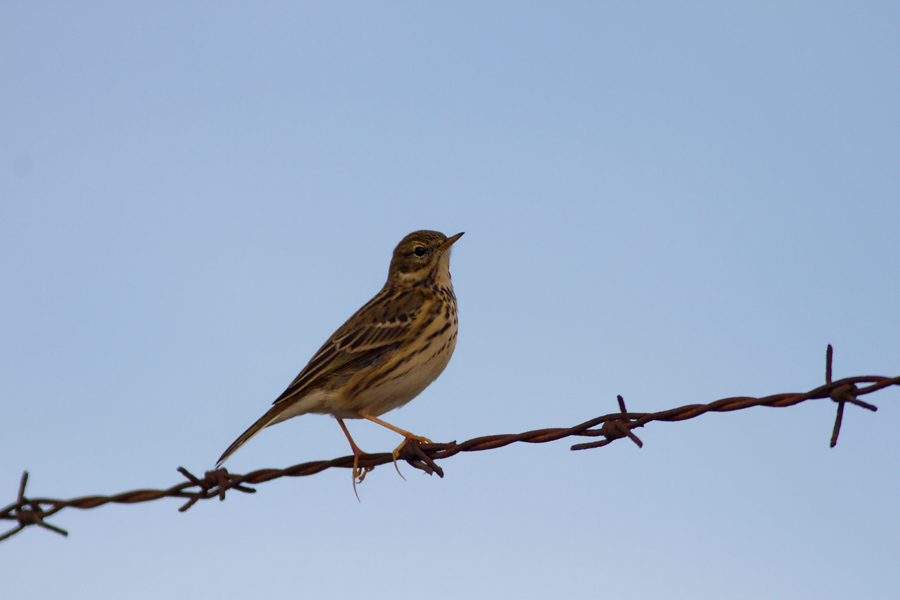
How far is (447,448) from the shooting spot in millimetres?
5840

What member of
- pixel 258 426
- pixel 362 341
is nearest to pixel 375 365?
pixel 362 341

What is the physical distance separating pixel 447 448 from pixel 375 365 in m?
2.40

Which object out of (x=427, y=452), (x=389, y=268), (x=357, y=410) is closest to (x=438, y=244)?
(x=389, y=268)

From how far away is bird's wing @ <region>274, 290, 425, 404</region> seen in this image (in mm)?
8039

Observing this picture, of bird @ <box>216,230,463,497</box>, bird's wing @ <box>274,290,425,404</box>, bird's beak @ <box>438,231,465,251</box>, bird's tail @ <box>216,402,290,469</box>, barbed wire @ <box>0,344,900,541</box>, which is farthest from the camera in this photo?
bird's beak @ <box>438,231,465,251</box>

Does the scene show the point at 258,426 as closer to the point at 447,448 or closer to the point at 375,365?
the point at 375,365

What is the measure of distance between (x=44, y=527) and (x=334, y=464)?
6.44 ft

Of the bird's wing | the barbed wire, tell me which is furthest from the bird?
the barbed wire

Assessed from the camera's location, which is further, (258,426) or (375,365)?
(375,365)

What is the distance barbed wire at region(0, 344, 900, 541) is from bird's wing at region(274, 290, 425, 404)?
181cm

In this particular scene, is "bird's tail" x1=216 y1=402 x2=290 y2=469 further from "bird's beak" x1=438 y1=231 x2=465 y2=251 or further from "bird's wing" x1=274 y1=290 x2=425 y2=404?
"bird's beak" x1=438 y1=231 x2=465 y2=251

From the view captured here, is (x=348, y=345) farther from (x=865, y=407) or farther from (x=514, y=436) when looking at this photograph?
(x=865, y=407)

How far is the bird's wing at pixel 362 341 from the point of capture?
8039mm

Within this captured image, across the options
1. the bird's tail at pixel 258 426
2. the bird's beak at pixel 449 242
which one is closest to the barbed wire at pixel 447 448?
the bird's tail at pixel 258 426
